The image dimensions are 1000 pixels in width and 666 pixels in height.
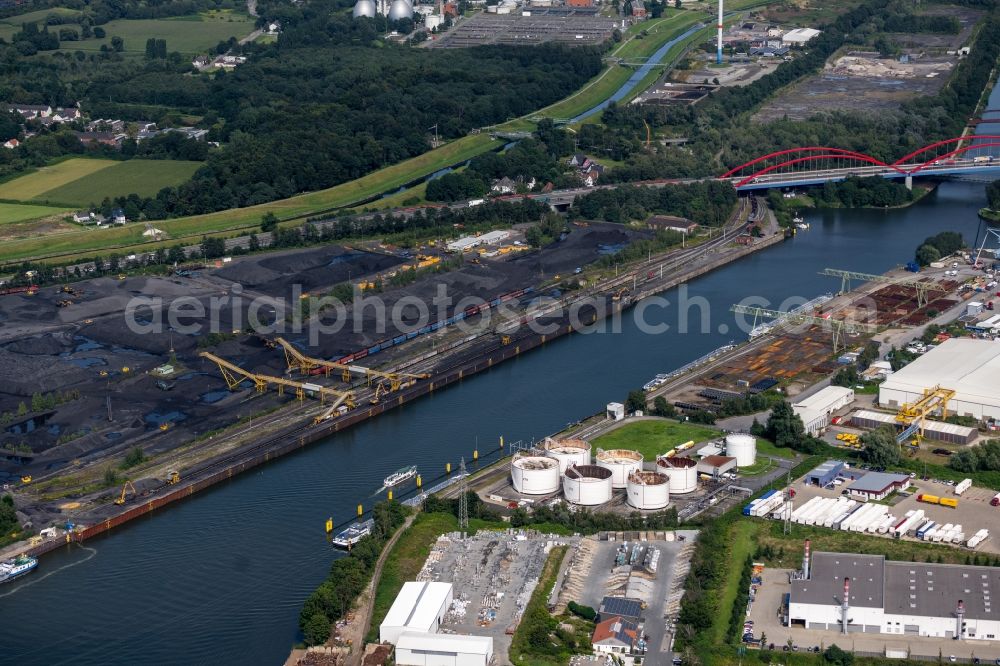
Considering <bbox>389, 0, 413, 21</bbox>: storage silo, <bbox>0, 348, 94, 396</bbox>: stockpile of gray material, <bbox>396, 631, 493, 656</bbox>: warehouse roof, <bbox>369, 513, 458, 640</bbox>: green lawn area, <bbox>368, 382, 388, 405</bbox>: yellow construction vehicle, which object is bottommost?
<bbox>368, 382, 388, 405</bbox>: yellow construction vehicle

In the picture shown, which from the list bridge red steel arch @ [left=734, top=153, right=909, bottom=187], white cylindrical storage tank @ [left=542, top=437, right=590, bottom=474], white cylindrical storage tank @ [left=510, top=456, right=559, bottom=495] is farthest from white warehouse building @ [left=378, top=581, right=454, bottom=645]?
bridge red steel arch @ [left=734, top=153, right=909, bottom=187]

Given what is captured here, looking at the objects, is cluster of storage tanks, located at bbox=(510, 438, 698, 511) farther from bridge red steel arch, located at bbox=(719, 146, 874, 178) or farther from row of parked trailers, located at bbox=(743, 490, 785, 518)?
bridge red steel arch, located at bbox=(719, 146, 874, 178)

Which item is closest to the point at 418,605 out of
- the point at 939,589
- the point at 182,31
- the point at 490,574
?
the point at 490,574

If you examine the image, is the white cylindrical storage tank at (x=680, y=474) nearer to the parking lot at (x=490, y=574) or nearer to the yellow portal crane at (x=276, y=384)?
the parking lot at (x=490, y=574)

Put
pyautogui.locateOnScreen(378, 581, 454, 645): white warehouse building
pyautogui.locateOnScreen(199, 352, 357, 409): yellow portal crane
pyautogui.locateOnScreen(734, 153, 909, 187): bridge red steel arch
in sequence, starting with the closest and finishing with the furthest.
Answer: pyautogui.locateOnScreen(378, 581, 454, 645): white warehouse building → pyautogui.locateOnScreen(199, 352, 357, 409): yellow portal crane → pyautogui.locateOnScreen(734, 153, 909, 187): bridge red steel arch

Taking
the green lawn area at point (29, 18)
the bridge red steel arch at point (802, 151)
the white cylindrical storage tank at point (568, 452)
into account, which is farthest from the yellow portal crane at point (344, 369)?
the green lawn area at point (29, 18)

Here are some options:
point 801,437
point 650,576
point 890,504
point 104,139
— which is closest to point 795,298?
point 801,437

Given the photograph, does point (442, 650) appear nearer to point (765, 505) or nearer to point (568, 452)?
point (568, 452)
